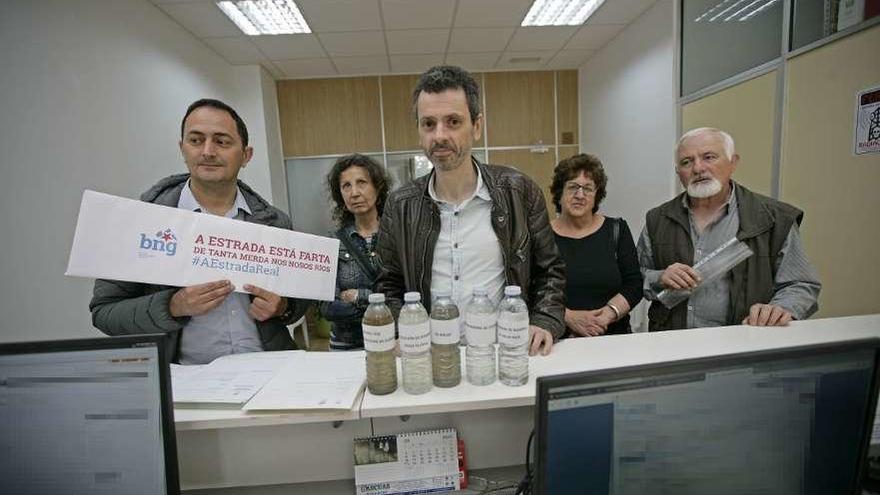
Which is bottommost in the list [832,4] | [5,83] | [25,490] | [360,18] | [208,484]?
[208,484]

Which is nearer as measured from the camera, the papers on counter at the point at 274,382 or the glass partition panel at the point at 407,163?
the papers on counter at the point at 274,382

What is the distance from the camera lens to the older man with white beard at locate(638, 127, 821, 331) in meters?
1.39

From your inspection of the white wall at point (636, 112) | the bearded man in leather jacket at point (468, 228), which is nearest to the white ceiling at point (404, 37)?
the white wall at point (636, 112)

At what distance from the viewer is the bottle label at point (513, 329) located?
2.60ft

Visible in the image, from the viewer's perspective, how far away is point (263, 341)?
51.9 inches

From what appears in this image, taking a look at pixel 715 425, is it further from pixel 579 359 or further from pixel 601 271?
pixel 601 271

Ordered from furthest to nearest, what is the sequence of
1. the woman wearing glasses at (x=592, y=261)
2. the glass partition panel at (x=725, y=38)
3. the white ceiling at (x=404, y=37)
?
the white ceiling at (x=404, y=37) → the glass partition panel at (x=725, y=38) → the woman wearing glasses at (x=592, y=261)

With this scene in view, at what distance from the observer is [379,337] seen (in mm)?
781

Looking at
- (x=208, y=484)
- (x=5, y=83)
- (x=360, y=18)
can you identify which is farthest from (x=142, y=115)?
(x=208, y=484)

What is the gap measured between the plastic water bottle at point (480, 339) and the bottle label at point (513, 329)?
0.06 ft

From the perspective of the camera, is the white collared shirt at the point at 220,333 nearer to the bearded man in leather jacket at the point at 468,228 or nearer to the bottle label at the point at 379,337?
the bearded man in leather jacket at the point at 468,228

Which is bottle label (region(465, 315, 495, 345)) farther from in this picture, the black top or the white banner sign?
the black top

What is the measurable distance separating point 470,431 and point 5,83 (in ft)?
Result: 8.33

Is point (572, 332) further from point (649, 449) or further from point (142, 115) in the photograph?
point (142, 115)
